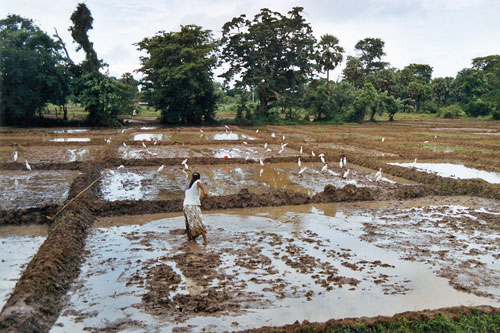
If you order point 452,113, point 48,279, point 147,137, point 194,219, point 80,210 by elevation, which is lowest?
point 48,279

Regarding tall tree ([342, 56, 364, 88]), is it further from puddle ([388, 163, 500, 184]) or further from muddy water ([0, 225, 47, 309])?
muddy water ([0, 225, 47, 309])

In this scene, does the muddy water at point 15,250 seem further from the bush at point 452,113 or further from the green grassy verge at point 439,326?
the bush at point 452,113

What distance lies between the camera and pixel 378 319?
473 centimetres

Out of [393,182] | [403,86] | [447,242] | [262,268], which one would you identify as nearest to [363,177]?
[393,182]

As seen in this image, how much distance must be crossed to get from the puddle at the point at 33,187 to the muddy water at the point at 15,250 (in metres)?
1.71

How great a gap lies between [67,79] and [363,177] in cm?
2623

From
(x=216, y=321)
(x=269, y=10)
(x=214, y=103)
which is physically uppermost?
(x=269, y=10)

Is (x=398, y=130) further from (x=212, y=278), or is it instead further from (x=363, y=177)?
(x=212, y=278)

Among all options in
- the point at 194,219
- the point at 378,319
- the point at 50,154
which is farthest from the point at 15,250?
the point at 50,154

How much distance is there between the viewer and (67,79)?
32188mm

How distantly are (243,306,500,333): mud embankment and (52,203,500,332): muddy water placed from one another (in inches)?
14.1

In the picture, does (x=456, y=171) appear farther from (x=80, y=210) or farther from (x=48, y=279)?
(x=48, y=279)

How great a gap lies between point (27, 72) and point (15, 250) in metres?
26.5

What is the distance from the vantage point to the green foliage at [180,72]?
111 feet
